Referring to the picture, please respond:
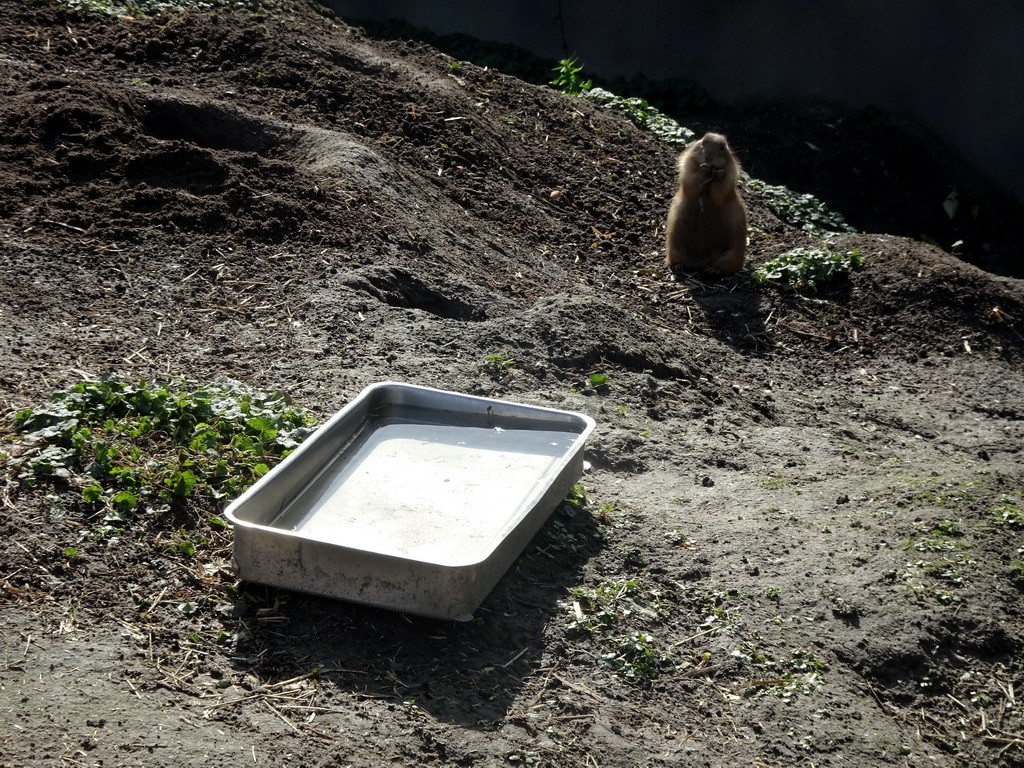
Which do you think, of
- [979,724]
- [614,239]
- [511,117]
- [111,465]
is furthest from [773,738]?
[511,117]

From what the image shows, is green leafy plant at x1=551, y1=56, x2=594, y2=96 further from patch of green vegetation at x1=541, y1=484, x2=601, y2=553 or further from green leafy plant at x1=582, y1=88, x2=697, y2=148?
patch of green vegetation at x1=541, y1=484, x2=601, y2=553

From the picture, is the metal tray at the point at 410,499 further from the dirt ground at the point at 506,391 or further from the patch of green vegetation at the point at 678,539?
the patch of green vegetation at the point at 678,539

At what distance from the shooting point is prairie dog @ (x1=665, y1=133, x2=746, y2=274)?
26.8ft

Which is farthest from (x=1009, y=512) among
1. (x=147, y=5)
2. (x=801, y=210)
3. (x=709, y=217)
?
(x=147, y=5)

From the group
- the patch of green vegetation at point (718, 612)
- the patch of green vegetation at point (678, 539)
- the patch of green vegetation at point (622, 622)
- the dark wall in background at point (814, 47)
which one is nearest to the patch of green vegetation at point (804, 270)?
the dark wall in background at point (814, 47)

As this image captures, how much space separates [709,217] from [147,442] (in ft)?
17.0

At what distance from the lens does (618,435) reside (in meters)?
5.16

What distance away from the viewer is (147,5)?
995cm

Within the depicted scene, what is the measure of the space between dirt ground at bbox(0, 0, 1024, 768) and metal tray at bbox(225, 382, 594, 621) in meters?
0.20

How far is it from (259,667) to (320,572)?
0.36 meters

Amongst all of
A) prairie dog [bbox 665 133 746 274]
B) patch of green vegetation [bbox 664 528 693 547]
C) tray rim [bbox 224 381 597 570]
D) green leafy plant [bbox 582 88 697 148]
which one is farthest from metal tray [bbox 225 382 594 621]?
green leafy plant [bbox 582 88 697 148]

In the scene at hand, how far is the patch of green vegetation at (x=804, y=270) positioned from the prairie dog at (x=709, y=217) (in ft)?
0.84

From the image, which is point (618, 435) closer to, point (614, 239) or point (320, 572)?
point (320, 572)

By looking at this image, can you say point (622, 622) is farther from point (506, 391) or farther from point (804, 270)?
point (804, 270)
